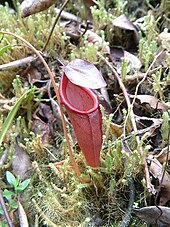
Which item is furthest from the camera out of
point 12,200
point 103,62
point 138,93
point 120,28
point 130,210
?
point 120,28

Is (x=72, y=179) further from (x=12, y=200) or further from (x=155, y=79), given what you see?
(x=155, y=79)

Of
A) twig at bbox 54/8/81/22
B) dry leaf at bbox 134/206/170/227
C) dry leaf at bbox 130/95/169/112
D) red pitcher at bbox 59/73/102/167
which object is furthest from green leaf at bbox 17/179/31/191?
twig at bbox 54/8/81/22

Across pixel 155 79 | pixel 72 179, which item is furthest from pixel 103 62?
pixel 72 179

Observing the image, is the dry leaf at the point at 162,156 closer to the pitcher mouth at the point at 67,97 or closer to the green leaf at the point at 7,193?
the pitcher mouth at the point at 67,97

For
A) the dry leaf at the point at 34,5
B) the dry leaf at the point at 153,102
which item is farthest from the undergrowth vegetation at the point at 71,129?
the dry leaf at the point at 34,5

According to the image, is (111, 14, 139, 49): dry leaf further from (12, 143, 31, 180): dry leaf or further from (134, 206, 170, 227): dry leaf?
(134, 206, 170, 227): dry leaf

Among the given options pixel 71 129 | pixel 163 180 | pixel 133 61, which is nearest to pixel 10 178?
pixel 71 129

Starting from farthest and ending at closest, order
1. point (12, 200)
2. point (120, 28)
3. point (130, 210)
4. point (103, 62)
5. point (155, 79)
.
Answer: point (120, 28)
point (103, 62)
point (155, 79)
point (12, 200)
point (130, 210)
